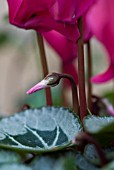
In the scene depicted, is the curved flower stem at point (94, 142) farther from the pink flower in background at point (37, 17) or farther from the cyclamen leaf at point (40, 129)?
the pink flower in background at point (37, 17)

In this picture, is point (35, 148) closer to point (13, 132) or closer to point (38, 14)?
point (13, 132)

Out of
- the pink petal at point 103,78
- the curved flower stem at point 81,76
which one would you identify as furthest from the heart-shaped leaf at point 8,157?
the pink petal at point 103,78

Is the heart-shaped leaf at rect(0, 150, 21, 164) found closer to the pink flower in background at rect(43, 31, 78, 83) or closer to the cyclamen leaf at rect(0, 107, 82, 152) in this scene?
the cyclamen leaf at rect(0, 107, 82, 152)

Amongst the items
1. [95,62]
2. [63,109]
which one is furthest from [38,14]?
[95,62]

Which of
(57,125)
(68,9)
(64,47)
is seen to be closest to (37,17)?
(68,9)

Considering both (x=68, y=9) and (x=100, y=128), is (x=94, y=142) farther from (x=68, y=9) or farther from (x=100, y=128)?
(x=68, y=9)

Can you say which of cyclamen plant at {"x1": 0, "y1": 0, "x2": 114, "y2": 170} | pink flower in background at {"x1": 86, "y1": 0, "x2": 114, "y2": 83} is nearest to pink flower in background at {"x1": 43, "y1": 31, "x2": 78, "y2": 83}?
pink flower in background at {"x1": 86, "y1": 0, "x2": 114, "y2": 83}

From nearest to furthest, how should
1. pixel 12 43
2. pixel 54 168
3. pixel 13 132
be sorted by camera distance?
pixel 54 168 → pixel 13 132 → pixel 12 43
